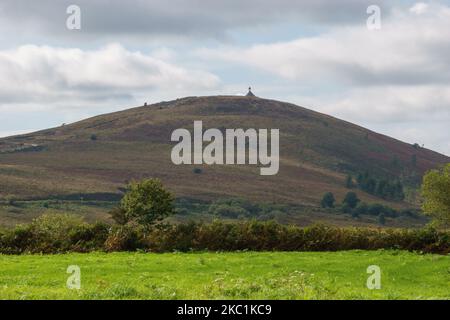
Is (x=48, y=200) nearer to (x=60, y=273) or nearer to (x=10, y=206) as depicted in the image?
(x=10, y=206)

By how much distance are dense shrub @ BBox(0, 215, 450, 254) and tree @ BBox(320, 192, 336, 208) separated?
438 ft

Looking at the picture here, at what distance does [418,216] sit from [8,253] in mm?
148023

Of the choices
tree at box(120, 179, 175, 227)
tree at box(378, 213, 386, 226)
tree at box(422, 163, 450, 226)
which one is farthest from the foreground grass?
tree at box(378, 213, 386, 226)

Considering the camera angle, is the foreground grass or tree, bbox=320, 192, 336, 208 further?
tree, bbox=320, 192, 336, 208

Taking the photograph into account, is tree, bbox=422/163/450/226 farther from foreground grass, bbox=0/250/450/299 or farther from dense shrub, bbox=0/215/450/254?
foreground grass, bbox=0/250/450/299

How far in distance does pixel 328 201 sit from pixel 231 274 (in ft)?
499

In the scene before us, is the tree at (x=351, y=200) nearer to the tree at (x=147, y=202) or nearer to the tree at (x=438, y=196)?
the tree at (x=438, y=196)

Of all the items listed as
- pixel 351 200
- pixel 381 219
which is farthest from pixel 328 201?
pixel 381 219

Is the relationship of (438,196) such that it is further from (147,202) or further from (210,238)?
(210,238)

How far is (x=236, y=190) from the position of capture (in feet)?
611

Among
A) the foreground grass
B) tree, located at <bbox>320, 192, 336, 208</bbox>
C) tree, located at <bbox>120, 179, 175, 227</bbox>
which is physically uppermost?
tree, located at <bbox>120, 179, 175, 227</bbox>

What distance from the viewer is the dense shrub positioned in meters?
45.5

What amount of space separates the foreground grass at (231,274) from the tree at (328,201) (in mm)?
137063
